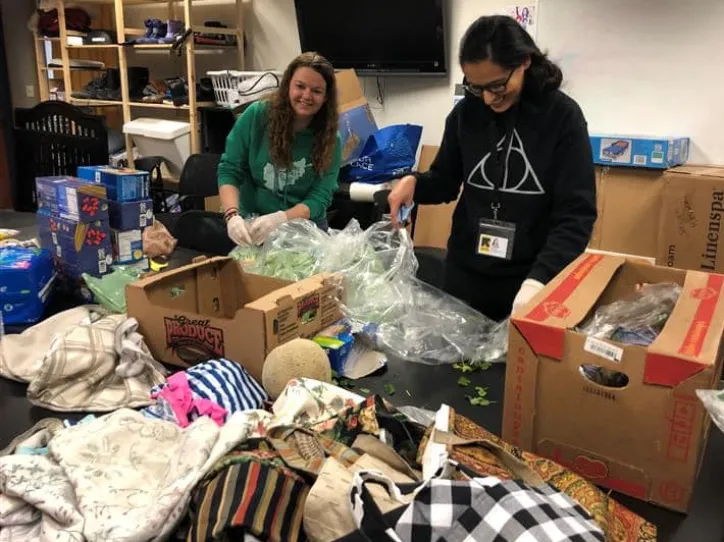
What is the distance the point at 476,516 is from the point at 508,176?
1102 mm

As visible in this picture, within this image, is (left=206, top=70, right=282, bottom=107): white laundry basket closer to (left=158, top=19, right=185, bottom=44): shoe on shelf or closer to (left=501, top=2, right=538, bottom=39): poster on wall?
(left=158, top=19, right=185, bottom=44): shoe on shelf

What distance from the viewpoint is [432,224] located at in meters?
3.88

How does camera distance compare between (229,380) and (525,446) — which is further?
(229,380)

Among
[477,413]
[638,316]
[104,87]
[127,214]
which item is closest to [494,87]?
[638,316]

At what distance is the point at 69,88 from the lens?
15.9 ft

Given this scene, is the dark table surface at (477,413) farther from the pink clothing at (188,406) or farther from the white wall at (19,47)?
the white wall at (19,47)

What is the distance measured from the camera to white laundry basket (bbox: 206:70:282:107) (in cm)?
405

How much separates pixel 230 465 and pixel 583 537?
429mm

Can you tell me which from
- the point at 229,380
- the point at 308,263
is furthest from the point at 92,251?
the point at 229,380

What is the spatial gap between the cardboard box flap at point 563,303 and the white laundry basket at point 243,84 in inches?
122

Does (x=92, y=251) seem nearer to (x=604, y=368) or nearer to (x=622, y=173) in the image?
(x=604, y=368)

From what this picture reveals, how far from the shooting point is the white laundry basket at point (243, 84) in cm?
405

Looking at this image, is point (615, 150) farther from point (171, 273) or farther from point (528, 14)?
point (171, 273)

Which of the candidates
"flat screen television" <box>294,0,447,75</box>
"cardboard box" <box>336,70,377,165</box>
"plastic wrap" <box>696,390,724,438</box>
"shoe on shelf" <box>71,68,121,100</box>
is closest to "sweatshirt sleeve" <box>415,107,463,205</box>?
"plastic wrap" <box>696,390,724,438</box>
